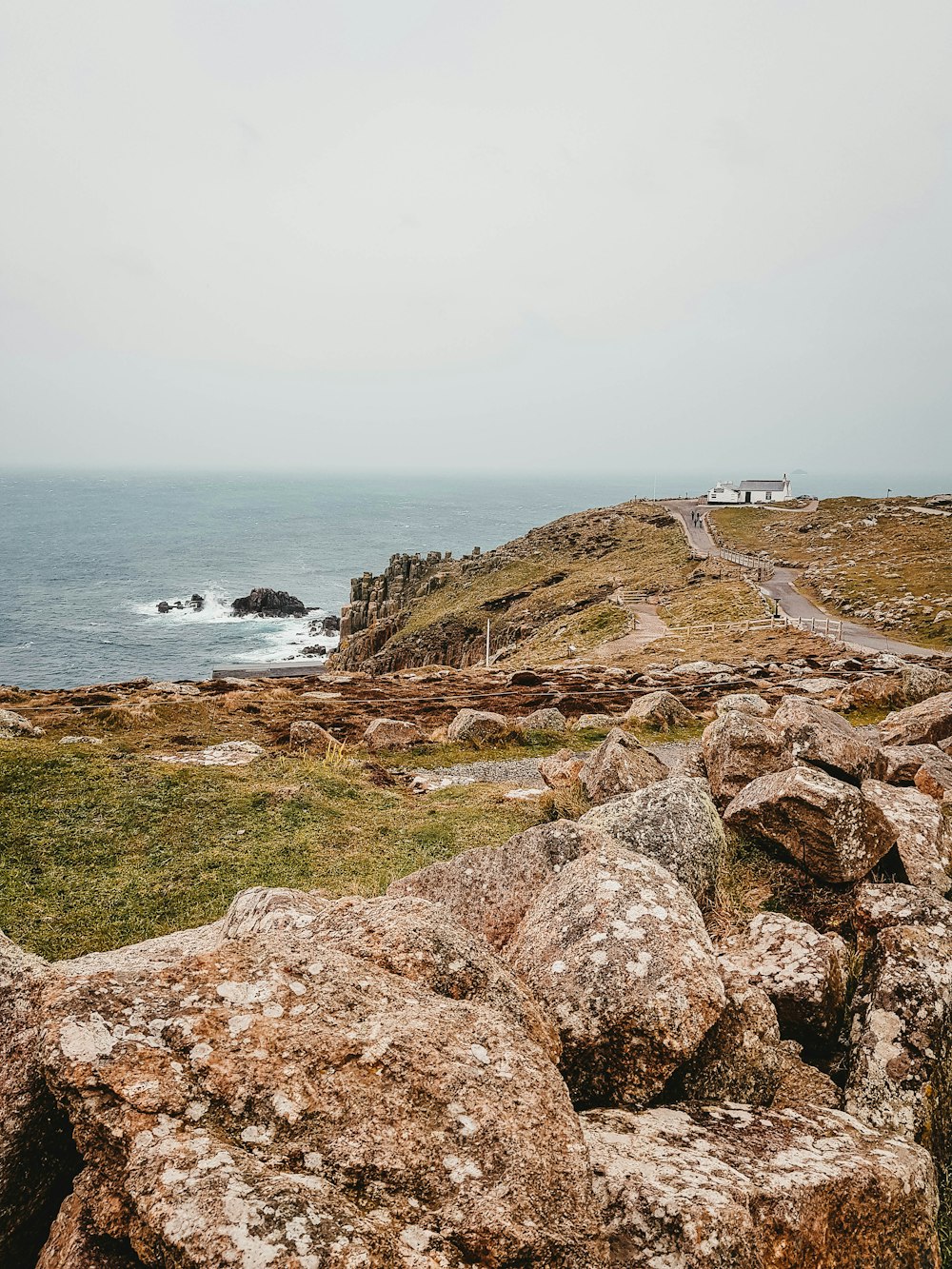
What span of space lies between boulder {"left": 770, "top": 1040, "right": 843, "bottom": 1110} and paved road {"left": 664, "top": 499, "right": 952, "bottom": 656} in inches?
1756

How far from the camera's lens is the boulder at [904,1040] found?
18.7 ft

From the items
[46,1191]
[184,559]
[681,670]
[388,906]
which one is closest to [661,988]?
[388,906]

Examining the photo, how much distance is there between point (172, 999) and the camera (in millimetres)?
4520

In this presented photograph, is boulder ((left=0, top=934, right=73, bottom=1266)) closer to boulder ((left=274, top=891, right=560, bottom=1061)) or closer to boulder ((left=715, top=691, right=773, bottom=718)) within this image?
boulder ((left=274, top=891, right=560, bottom=1061))

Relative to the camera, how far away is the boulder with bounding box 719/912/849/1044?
22.1 feet

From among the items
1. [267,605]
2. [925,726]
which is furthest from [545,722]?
[267,605]

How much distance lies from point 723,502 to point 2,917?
143 m

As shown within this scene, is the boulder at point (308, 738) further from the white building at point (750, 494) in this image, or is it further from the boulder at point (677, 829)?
the white building at point (750, 494)

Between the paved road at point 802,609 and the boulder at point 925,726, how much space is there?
28.2 m

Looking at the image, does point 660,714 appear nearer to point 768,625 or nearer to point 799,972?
point 799,972

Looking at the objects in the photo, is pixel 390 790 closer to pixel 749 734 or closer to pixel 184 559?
pixel 749 734

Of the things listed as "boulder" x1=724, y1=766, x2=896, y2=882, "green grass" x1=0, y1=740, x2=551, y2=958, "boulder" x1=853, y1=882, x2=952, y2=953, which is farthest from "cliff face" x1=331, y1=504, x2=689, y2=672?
"boulder" x1=853, y1=882, x2=952, y2=953

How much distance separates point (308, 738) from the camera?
24312mm

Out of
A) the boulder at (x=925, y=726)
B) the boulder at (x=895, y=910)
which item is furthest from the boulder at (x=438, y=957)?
the boulder at (x=925, y=726)
